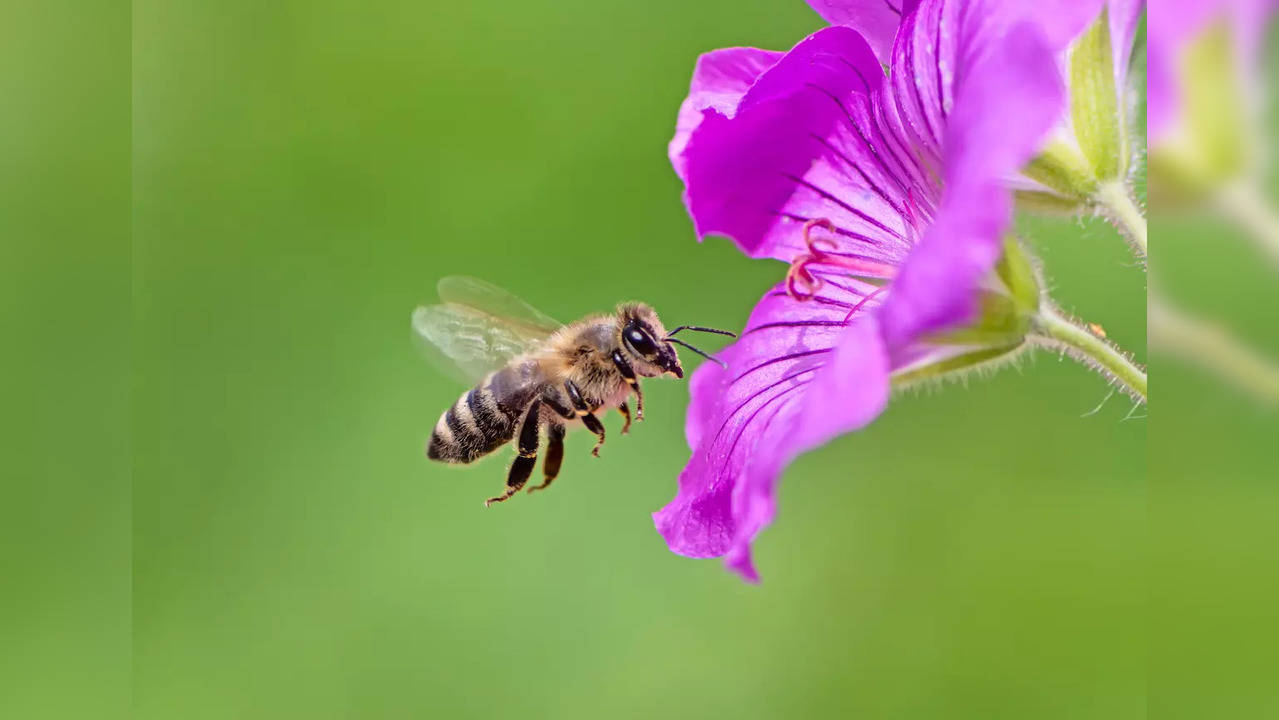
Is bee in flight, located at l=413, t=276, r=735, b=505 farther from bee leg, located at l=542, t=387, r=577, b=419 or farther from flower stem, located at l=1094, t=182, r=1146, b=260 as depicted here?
flower stem, located at l=1094, t=182, r=1146, b=260

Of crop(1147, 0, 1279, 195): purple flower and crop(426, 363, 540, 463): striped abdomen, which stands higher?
crop(426, 363, 540, 463): striped abdomen

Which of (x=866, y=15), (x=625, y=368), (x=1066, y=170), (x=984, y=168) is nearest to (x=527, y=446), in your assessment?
(x=625, y=368)

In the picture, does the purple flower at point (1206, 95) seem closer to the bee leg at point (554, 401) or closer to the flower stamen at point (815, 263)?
the flower stamen at point (815, 263)

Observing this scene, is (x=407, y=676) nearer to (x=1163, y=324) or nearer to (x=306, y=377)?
(x=306, y=377)

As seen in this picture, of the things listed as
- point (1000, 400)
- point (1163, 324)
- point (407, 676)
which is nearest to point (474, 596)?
point (407, 676)

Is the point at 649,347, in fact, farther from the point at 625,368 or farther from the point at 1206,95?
the point at 1206,95

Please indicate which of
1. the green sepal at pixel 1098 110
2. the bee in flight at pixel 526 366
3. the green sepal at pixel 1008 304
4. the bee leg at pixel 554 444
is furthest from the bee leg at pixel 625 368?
the green sepal at pixel 1098 110

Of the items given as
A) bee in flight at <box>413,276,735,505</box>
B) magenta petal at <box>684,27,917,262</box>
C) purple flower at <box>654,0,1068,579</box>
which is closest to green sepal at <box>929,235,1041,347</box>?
purple flower at <box>654,0,1068,579</box>
